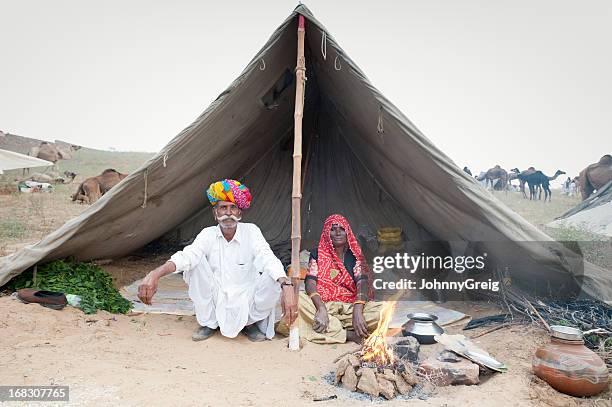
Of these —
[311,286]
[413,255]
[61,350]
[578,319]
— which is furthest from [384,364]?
[413,255]

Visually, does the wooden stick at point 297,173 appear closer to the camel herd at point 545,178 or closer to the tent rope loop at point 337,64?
the tent rope loop at point 337,64

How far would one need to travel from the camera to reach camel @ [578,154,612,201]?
12004mm

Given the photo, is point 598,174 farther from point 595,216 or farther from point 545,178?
point 545,178

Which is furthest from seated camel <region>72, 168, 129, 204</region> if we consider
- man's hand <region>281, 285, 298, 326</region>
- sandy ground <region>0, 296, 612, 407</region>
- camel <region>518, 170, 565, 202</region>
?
camel <region>518, 170, 565, 202</region>

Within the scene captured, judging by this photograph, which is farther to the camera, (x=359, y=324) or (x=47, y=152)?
(x=47, y=152)

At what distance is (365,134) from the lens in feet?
15.0

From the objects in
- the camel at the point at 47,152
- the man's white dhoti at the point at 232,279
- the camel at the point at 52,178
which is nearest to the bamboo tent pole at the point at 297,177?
the man's white dhoti at the point at 232,279

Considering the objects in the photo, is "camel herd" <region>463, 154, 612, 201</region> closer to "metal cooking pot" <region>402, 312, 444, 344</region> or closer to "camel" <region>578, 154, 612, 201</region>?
"camel" <region>578, 154, 612, 201</region>

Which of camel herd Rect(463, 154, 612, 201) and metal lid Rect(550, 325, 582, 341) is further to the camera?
camel herd Rect(463, 154, 612, 201)

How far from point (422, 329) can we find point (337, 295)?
0.76m

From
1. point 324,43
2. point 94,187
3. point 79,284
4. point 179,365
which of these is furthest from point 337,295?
point 94,187

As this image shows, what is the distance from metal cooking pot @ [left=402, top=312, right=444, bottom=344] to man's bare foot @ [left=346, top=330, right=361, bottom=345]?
365 millimetres

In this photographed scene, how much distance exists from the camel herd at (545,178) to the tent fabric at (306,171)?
8.13 feet

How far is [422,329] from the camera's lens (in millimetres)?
2930
